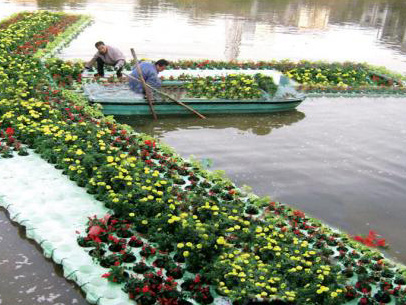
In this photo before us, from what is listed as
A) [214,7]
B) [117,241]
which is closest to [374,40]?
[214,7]

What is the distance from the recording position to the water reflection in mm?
12958

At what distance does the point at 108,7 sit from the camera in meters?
33.7

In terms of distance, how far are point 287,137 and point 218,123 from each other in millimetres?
1967

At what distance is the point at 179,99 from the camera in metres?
13.4

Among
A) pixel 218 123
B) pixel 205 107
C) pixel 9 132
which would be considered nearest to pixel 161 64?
pixel 205 107

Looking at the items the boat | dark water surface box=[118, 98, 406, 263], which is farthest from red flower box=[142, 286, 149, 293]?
the boat

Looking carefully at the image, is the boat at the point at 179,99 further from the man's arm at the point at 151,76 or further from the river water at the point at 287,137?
the man's arm at the point at 151,76

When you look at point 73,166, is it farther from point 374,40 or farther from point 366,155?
point 374,40

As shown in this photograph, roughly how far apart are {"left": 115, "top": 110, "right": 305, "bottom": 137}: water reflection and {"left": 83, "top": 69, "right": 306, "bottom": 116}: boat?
178 millimetres

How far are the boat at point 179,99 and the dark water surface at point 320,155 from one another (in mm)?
277

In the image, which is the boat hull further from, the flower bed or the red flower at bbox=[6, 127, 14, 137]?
the flower bed

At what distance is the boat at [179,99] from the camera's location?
12844 mm

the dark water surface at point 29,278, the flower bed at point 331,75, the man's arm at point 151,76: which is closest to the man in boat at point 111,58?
the man's arm at point 151,76

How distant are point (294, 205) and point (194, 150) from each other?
10.5ft
